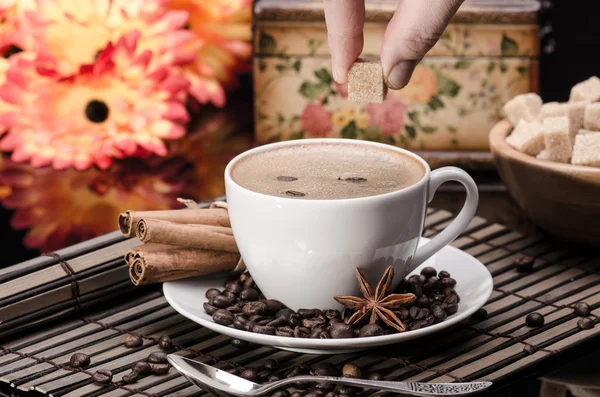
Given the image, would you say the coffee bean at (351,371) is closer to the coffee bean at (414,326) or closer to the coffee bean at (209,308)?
the coffee bean at (414,326)

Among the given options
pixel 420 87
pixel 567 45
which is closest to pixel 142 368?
pixel 420 87

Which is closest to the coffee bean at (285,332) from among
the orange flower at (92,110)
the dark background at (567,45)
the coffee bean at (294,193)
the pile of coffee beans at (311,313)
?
the pile of coffee beans at (311,313)

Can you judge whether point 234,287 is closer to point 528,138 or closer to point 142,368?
point 142,368

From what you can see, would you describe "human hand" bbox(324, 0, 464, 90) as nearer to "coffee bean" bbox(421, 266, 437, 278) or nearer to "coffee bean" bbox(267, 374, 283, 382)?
"coffee bean" bbox(421, 266, 437, 278)

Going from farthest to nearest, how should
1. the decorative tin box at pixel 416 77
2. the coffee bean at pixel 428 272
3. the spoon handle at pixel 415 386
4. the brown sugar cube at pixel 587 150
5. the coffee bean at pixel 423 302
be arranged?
the decorative tin box at pixel 416 77
the brown sugar cube at pixel 587 150
the coffee bean at pixel 428 272
the coffee bean at pixel 423 302
the spoon handle at pixel 415 386

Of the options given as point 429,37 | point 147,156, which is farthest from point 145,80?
point 429,37

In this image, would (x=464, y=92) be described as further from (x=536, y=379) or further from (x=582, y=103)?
(x=536, y=379)
